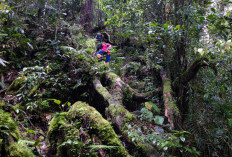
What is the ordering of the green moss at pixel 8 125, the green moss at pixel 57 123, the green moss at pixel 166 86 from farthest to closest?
the green moss at pixel 166 86, the green moss at pixel 57 123, the green moss at pixel 8 125

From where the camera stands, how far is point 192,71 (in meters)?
3.60

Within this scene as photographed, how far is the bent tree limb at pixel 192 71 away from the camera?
3387 mm

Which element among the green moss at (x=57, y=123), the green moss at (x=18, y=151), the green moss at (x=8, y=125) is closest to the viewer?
the green moss at (x=18, y=151)

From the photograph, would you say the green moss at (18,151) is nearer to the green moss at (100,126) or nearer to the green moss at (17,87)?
the green moss at (100,126)

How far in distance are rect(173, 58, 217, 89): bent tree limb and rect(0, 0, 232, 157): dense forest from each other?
0.02 metres

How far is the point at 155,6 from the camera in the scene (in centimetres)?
518

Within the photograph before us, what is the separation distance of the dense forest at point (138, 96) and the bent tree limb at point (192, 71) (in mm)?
19

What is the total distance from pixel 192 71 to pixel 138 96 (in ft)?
5.60

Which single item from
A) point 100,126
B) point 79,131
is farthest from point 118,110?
point 79,131

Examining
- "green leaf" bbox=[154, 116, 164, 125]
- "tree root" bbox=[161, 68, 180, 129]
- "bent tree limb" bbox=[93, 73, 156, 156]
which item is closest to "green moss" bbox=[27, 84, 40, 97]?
"bent tree limb" bbox=[93, 73, 156, 156]

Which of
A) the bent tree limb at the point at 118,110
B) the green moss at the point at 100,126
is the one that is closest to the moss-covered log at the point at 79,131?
the green moss at the point at 100,126

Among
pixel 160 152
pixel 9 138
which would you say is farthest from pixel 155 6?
pixel 9 138

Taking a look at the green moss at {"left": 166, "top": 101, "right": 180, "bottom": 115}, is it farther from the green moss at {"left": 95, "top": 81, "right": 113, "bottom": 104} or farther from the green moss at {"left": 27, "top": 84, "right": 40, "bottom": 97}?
the green moss at {"left": 27, "top": 84, "right": 40, "bottom": 97}

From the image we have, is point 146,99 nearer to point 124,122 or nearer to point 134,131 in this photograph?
point 124,122
